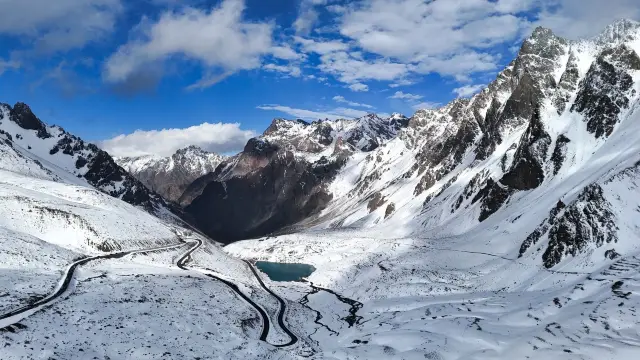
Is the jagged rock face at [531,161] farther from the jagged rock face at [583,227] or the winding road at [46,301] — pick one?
the winding road at [46,301]

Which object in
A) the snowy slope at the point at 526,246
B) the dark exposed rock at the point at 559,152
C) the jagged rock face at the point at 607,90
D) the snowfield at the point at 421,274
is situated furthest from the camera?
the dark exposed rock at the point at 559,152

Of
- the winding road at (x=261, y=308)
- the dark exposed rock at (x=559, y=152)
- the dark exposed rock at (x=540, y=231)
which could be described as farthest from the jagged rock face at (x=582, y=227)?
the winding road at (x=261, y=308)

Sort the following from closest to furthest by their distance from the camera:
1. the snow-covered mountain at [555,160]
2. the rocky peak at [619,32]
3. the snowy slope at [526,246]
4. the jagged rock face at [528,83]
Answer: the snowy slope at [526,246] < the snow-covered mountain at [555,160] < the rocky peak at [619,32] < the jagged rock face at [528,83]

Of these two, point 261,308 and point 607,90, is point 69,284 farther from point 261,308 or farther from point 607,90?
point 607,90

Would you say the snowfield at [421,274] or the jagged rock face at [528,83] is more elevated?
the jagged rock face at [528,83]

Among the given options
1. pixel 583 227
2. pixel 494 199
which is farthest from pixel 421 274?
pixel 494 199

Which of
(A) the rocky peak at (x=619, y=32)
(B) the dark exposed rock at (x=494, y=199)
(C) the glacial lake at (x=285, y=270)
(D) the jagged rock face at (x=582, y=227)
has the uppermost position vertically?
(A) the rocky peak at (x=619, y=32)
